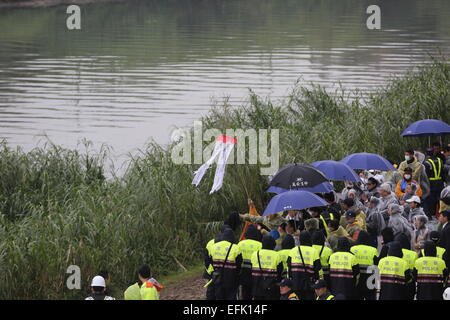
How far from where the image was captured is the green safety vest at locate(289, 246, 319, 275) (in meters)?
A: 11.2

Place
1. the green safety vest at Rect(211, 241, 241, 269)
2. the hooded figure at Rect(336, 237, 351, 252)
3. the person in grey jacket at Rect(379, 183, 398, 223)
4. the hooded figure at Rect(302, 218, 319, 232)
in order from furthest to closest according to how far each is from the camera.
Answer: the person in grey jacket at Rect(379, 183, 398, 223)
the hooded figure at Rect(302, 218, 319, 232)
the green safety vest at Rect(211, 241, 241, 269)
the hooded figure at Rect(336, 237, 351, 252)

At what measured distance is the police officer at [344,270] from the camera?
11016 mm

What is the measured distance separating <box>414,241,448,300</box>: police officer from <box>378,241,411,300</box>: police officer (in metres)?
0.15

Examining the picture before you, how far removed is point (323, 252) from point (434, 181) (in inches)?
226

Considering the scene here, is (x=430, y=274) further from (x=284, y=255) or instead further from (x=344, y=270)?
(x=284, y=255)

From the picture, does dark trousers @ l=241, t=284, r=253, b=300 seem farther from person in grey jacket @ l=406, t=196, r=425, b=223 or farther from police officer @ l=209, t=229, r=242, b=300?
person in grey jacket @ l=406, t=196, r=425, b=223

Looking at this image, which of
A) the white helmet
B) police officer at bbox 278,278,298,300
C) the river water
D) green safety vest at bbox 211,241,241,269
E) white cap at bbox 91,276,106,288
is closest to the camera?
white cap at bbox 91,276,106,288

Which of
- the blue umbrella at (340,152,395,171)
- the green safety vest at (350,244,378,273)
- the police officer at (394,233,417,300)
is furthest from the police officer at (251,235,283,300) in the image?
the blue umbrella at (340,152,395,171)

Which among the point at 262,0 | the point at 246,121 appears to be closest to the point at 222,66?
the point at 246,121

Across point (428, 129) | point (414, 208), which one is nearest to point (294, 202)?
point (414, 208)

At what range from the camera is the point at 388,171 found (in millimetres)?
16562

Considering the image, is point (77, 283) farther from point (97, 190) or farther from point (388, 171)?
point (388, 171)

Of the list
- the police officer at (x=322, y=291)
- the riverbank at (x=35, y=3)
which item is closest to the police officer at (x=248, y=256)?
the police officer at (x=322, y=291)

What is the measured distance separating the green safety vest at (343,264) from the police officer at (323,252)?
27cm
